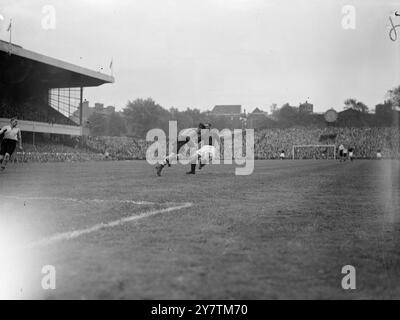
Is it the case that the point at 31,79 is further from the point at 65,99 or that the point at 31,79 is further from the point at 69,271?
the point at 69,271

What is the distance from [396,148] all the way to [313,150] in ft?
38.3

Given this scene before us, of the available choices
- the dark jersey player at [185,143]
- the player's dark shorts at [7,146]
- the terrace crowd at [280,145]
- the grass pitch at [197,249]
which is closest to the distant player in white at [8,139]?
the player's dark shorts at [7,146]

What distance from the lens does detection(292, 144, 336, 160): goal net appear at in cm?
6706

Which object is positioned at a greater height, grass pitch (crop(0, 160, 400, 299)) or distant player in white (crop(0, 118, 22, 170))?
distant player in white (crop(0, 118, 22, 170))

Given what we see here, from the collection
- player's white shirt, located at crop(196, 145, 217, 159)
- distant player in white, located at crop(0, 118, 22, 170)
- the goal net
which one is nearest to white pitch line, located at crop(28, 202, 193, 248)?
player's white shirt, located at crop(196, 145, 217, 159)

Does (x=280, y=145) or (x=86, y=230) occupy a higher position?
(x=280, y=145)

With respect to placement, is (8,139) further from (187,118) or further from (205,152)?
(187,118)

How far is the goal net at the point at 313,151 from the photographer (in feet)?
220

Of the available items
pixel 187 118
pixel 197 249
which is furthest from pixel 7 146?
pixel 187 118

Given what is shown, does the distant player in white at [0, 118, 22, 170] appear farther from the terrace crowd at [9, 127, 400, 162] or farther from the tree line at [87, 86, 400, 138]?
the tree line at [87, 86, 400, 138]

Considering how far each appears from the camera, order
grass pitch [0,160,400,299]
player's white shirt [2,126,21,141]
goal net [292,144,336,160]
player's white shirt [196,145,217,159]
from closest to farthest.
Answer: grass pitch [0,160,400,299] → player's white shirt [196,145,217,159] → player's white shirt [2,126,21,141] → goal net [292,144,336,160]

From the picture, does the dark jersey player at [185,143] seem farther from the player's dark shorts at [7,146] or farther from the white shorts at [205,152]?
the player's dark shorts at [7,146]

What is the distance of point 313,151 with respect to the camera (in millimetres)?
69250
